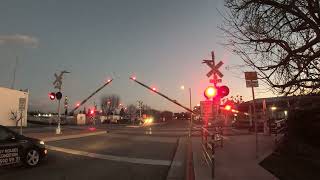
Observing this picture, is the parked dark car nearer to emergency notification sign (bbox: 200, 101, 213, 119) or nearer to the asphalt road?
the asphalt road

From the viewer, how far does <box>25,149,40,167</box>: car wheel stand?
1286 cm

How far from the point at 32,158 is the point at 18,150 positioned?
0.62 metres

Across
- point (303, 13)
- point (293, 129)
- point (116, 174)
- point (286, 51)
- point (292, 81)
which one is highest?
point (303, 13)

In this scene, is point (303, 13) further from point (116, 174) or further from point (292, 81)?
point (116, 174)

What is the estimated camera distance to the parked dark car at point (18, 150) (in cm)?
1213

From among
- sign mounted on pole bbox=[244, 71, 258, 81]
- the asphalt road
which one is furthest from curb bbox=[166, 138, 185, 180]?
sign mounted on pole bbox=[244, 71, 258, 81]

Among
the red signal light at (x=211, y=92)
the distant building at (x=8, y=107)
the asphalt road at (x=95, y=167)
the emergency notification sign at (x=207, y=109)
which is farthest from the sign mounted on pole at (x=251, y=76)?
the distant building at (x=8, y=107)

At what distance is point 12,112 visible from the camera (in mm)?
64812

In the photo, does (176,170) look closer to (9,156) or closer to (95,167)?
(95,167)

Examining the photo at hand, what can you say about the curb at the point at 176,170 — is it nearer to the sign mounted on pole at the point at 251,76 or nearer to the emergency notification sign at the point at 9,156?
the sign mounted on pole at the point at 251,76

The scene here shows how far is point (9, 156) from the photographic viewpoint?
12.2 m

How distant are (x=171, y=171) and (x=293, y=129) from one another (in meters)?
Result: 6.21

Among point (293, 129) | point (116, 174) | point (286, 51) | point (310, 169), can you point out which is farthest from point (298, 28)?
point (116, 174)

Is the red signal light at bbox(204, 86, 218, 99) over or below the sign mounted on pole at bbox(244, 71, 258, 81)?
below
